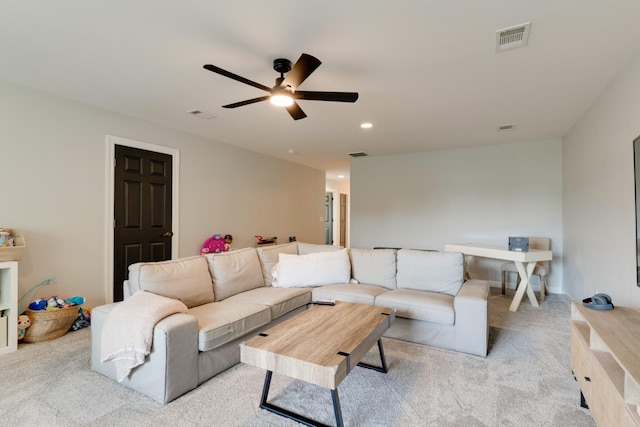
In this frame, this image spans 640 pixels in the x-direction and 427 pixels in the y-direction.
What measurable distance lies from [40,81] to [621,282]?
544cm

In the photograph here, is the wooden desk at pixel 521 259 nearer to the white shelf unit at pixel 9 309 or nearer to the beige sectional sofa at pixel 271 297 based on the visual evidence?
the beige sectional sofa at pixel 271 297

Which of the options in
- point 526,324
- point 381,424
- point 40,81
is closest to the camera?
point 381,424

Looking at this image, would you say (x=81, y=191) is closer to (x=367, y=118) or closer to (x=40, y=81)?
(x=40, y=81)

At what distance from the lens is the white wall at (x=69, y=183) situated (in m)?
2.96

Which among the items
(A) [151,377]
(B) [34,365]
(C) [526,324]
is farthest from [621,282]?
(B) [34,365]

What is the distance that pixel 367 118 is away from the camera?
3891mm

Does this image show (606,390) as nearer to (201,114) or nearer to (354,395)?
(354,395)

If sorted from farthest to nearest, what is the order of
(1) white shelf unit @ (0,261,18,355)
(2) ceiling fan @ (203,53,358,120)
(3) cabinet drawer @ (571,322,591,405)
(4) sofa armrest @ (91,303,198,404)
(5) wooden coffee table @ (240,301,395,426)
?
(1) white shelf unit @ (0,261,18,355) → (2) ceiling fan @ (203,53,358,120) → (4) sofa armrest @ (91,303,198,404) → (3) cabinet drawer @ (571,322,591,405) → (5) wooden coffee table @ (240,301,395,426)

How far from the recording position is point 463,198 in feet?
18.2

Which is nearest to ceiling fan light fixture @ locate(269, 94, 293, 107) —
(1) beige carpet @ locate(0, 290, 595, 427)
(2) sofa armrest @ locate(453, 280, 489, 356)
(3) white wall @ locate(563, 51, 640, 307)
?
(1) beige carpet @ locate(0, 290, 595, 427)

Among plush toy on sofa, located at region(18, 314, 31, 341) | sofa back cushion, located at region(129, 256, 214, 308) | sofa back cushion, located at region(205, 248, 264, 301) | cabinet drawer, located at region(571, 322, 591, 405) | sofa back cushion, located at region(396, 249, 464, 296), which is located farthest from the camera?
sofa back cushion, located at region(396, 249, 464, 296)

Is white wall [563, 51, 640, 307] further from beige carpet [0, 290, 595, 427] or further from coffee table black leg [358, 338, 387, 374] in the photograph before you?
coffee table black leg [358, 338, 387, 374]

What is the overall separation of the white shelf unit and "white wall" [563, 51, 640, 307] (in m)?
4.95

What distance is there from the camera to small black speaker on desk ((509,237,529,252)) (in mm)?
3711
